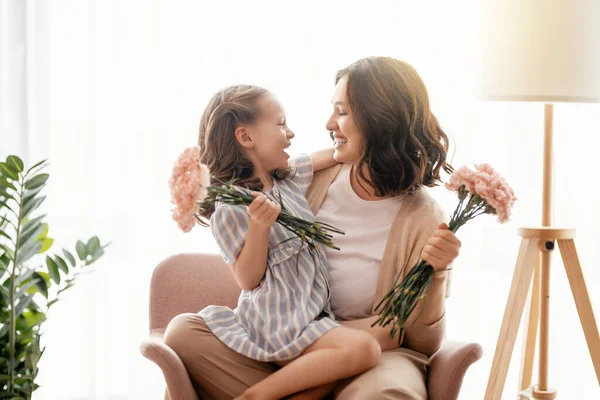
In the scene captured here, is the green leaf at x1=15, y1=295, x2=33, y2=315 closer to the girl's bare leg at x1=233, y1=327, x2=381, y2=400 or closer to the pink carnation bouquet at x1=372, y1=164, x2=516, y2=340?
the girl's bare leg at x1=233, y1=327, x2=381, y2=400

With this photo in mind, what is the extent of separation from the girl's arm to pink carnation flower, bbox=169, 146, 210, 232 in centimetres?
13

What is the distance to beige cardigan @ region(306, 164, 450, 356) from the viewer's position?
80.5 inches

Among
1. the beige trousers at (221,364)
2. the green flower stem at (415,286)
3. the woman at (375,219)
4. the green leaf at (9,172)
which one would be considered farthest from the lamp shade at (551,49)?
the green leaf at (9,172)

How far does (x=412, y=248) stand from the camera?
6.89 ft

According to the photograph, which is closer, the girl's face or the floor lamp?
the girl's face

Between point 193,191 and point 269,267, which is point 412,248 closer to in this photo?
point 269,267

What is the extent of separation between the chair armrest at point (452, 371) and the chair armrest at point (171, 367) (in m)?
0.62

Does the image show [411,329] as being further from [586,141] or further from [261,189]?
[586,141]

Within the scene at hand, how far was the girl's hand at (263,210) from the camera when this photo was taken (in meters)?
1.89

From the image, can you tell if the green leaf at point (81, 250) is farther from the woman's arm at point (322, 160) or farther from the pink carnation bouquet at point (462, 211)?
the pink carnation bouquet at point (462, 211)

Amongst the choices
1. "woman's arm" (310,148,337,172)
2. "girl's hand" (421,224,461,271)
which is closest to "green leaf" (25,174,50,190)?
"woman's arm" (310,148,337,172)

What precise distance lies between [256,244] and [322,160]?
1.46 ft

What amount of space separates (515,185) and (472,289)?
47cm

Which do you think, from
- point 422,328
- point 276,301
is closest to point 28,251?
point 276,301
